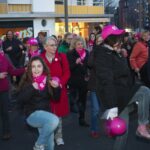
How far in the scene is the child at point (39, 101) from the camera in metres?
5.63

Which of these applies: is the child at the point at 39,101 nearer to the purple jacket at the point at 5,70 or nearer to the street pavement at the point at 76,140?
the street pavement at the point at 76,140

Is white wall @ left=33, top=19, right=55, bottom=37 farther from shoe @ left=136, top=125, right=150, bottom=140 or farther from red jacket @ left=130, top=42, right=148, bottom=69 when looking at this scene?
shoe @ left=136, top=125, right=150, bottom=140

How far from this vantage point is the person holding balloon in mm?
5469

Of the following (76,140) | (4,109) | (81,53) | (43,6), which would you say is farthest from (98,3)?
(76,140)

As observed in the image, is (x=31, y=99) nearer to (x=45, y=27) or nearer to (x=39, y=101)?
(x=39, y=101)

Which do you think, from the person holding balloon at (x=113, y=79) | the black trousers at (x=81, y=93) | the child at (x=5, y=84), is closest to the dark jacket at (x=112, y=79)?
the person holding balloon at (x=113, y=79)

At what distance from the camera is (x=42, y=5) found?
3659 centimetres

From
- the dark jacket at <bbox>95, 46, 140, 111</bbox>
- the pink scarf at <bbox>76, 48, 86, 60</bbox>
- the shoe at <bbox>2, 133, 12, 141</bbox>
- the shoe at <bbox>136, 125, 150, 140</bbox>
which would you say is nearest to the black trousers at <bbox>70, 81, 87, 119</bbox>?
the pink scarf at <bbox>76, 48, 86, 60</bbox>

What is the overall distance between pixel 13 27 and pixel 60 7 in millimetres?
5675

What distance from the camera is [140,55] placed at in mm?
9641

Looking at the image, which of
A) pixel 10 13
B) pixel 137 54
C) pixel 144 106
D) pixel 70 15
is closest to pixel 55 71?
pixel 144 106

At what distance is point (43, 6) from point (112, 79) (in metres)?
31.5

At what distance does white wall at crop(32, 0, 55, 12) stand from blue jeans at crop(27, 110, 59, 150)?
101 feet

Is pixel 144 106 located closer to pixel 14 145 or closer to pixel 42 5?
pixel 14 145
